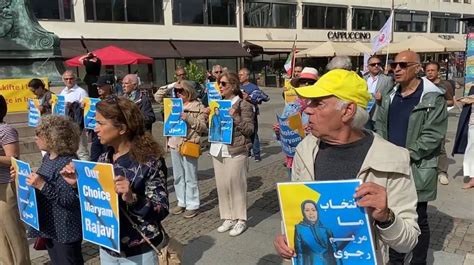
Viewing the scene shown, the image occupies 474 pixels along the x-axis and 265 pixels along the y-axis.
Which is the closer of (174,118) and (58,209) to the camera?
(58,209)

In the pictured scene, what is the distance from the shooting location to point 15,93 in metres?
9.97

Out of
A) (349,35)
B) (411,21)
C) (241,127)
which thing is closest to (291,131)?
(241,127)

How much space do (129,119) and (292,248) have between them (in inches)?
51.2

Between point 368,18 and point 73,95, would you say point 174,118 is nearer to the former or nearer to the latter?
point 73,95

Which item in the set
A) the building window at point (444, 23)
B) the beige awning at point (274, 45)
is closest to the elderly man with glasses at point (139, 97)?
the beige awning at point (274, 45)

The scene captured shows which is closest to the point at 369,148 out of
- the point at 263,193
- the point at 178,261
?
the point at 178,261

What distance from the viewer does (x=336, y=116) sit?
194 centimetres

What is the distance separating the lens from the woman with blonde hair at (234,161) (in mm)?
5035

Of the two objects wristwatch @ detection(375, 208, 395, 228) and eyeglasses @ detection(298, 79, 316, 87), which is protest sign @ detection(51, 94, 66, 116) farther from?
wristwatch @ detection(375, 208, 395, 228)

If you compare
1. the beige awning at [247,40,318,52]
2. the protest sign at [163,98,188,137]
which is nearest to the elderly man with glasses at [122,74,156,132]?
the protest sign at [163,98,188,137]

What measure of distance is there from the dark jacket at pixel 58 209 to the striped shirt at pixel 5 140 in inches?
28.0

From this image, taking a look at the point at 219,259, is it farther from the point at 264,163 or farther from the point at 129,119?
the point at 264,163

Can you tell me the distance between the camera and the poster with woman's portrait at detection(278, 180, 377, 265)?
1.74m

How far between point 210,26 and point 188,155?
76.4ft
